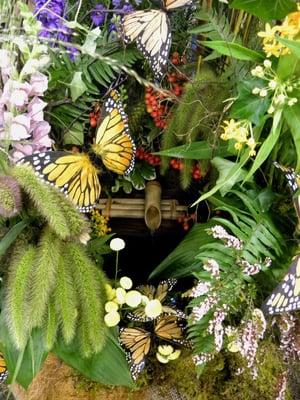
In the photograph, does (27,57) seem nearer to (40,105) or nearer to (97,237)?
(40,105)

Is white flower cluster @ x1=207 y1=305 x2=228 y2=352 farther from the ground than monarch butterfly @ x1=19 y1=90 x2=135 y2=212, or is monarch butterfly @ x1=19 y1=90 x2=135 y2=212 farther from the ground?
monarch butterfly @ x1=19 y1=90 x2=135 y2=212

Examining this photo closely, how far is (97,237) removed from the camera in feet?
3.05

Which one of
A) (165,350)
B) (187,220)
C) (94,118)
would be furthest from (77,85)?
(165,350)

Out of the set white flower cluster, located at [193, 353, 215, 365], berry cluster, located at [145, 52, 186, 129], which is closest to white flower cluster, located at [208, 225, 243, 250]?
white flower cluster, located at [193, 353, 215, 365]

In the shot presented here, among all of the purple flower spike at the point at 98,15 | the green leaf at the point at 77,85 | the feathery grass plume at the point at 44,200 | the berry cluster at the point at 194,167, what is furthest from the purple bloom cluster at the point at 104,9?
the feathery grass plume at the point at 44,200

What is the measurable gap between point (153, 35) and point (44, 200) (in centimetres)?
27

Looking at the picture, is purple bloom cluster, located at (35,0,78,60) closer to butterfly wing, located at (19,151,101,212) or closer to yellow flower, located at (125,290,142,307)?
butterfly wing, located at (19,151,101,212)

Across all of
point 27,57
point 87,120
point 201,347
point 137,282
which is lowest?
point 137,282

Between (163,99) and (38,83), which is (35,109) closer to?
(38,83)

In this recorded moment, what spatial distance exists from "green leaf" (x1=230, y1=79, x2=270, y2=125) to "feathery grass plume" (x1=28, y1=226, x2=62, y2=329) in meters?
0.26

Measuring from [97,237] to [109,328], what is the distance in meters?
0.16

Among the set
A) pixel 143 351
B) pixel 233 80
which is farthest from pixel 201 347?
pixel 233 80

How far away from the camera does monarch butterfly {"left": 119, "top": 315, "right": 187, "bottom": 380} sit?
832mm

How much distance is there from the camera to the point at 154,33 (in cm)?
83
